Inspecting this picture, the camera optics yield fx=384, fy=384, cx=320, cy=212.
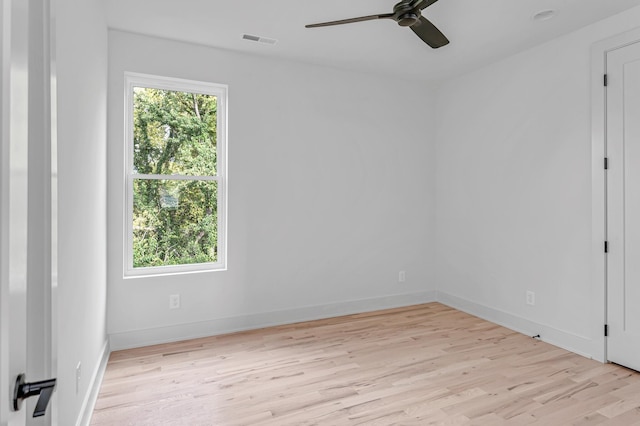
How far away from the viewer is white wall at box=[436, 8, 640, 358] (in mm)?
3207

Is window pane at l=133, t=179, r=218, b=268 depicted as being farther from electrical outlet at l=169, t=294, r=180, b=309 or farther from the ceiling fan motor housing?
the ceiling fan motor housing

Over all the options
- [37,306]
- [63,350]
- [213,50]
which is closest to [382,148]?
[213,50]

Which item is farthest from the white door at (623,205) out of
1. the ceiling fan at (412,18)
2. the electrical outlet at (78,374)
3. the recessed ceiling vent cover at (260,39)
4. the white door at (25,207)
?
the electrical outlet at (78,374)

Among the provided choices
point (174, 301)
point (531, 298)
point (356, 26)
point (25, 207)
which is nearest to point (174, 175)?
point (174, 301)

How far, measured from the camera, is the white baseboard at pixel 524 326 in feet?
10.5

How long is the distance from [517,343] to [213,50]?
387cm

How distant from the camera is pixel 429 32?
2533 mm

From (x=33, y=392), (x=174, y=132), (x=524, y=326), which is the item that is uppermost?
(x=174, y=132)

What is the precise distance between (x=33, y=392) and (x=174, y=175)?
3.03m

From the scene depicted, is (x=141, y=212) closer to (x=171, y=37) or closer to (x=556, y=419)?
(x=171, y=37)

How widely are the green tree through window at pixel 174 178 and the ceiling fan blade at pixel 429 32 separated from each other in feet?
6.74

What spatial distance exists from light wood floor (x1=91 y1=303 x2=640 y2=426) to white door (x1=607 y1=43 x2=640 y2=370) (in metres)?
0.29

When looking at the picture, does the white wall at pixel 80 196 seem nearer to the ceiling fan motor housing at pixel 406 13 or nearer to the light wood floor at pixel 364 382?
the light wood floor at pixel 364 382

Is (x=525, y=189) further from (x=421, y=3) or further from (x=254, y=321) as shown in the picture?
(x=254, y=321)
